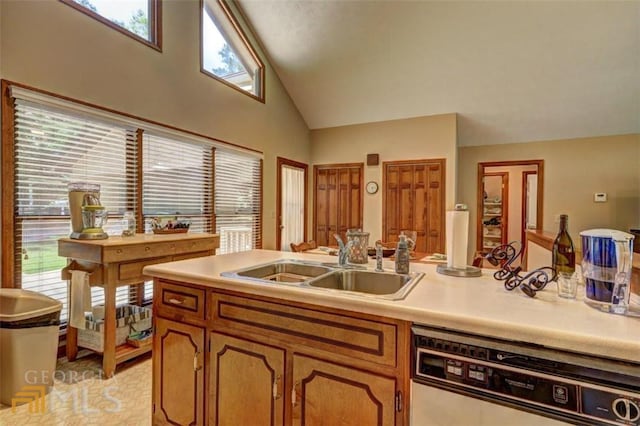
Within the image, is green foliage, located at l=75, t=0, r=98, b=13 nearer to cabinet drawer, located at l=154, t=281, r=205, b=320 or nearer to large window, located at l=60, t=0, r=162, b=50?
large window, located at l=60, t=0, r=162, b=50

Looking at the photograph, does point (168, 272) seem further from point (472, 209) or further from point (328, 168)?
point (472, 209)

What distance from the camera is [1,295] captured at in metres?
2.01

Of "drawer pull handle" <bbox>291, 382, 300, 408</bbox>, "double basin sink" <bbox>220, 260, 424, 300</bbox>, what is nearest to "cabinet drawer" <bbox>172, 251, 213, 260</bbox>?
"double basin sink" <bbox>220, 260, 424, 300</bbox>

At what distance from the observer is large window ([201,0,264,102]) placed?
12.5 feet

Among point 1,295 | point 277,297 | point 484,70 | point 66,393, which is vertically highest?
point 484,70

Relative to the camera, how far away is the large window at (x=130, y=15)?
261 cm

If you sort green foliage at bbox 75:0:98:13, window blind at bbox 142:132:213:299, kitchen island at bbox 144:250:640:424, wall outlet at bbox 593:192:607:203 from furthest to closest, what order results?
1. wall outlet at bbox 593:192:607:203
2. window blind at bbox 142:132:213:299
3. green foliage at bbox 75:0:98:13
4. kitchen island at bbox 144:250:640:424

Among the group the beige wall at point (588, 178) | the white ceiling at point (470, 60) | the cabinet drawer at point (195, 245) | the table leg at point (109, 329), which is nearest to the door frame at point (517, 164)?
the beige wall at point (588, 178)

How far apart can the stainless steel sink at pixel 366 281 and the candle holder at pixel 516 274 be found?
0.34 metres

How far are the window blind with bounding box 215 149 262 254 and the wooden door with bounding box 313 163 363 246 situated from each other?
4.89ft

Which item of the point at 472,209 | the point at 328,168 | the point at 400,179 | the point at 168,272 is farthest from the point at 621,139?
the point at 168,272

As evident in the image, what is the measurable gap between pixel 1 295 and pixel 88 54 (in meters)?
1.94

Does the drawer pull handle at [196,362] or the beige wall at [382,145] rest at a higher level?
the beige wall at [382,145]

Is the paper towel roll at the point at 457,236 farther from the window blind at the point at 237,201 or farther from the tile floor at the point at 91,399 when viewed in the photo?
the window blind at the point at 237,201
